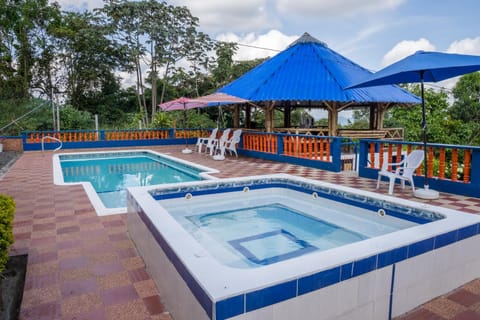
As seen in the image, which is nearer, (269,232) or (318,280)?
(318,280)

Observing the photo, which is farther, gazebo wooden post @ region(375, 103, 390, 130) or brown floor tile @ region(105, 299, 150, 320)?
gazebo wooden post @ region(375, 103, 390, 130)

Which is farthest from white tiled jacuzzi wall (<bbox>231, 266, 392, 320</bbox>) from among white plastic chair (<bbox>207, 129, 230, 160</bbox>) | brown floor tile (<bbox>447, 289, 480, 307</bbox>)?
white plastic chair (<bbox>207, 129, 230, 160</bbox>)

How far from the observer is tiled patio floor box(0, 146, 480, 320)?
2482 mm

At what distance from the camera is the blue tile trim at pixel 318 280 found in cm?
195

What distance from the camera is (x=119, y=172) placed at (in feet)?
32.3

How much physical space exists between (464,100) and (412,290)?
23.0 metres

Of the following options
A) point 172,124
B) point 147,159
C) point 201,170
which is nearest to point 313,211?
point 201,170

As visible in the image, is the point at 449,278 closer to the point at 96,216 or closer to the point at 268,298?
the point at 268,298

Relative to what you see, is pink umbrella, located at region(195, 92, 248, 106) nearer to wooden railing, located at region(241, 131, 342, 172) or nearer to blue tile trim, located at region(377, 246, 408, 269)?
wooden railing, located at region(241, 131, 342, 172)

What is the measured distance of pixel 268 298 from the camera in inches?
71.9

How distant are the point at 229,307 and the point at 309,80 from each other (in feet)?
40.9

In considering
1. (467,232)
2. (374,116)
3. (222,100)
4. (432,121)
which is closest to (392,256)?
(467,232)

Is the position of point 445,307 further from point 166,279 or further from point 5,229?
point 5,229

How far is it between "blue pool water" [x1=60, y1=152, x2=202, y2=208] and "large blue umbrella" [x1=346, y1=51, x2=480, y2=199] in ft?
15.1
